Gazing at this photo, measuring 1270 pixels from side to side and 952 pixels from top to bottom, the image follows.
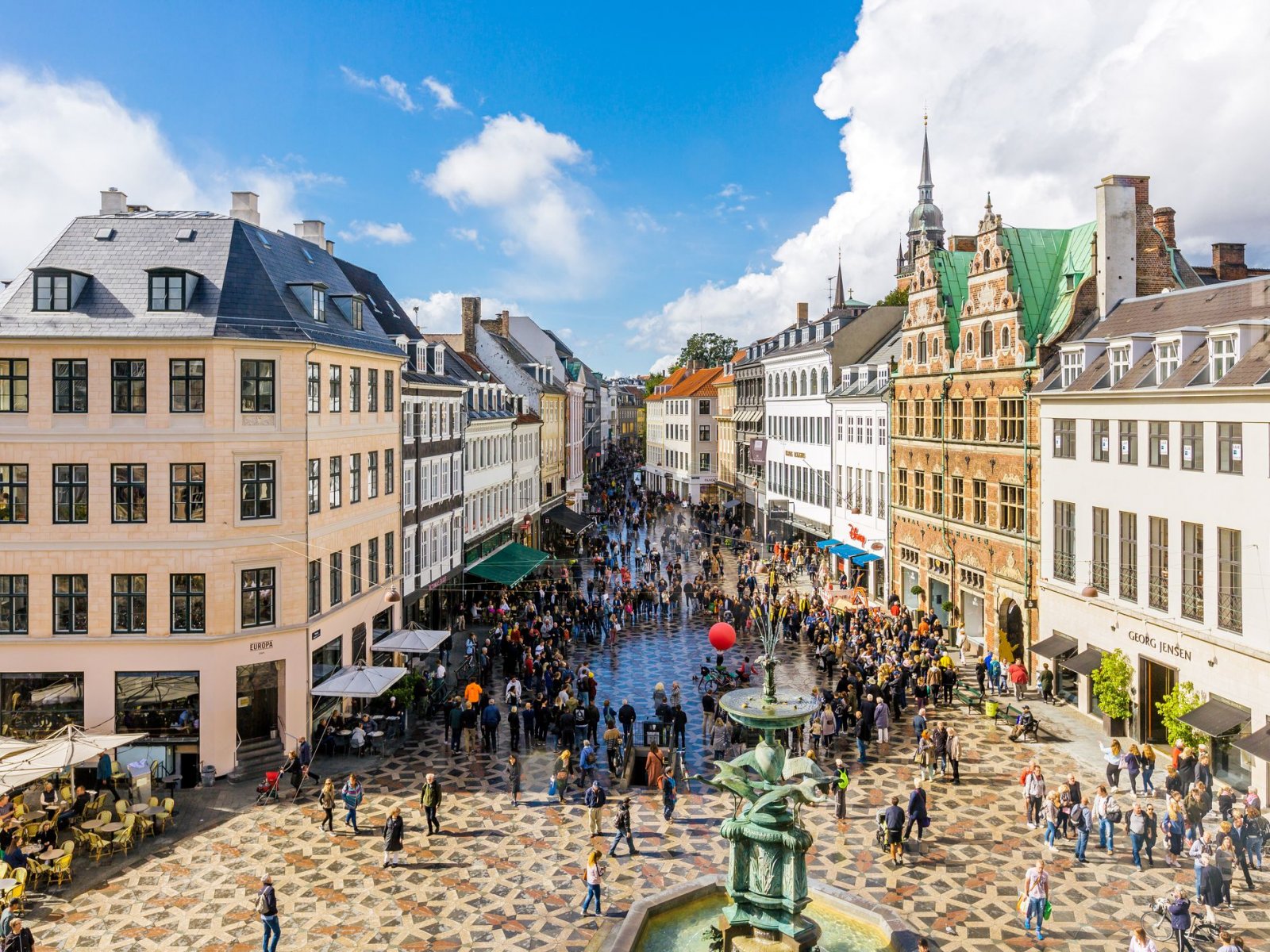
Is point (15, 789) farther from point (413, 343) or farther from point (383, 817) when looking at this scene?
point (413, 343)

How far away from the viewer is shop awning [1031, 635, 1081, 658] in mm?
29203

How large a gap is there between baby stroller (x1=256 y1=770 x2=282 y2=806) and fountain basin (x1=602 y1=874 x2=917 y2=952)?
425 inches

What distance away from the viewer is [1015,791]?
22.4 m

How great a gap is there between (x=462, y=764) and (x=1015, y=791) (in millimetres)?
13753

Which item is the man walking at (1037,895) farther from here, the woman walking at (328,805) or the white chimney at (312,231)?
the white chimney at (312,231)

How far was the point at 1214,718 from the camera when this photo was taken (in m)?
21.7

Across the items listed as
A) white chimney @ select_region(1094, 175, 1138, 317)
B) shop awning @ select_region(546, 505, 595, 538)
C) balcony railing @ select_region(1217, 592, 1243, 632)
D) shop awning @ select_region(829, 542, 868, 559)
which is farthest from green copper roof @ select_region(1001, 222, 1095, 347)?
shop awning @ select_region(546, 505, 595, 538)

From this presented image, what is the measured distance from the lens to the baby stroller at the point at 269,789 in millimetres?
22234

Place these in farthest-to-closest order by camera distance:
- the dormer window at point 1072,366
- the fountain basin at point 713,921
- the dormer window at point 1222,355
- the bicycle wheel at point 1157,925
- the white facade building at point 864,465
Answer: the white facade building at point 864,465, the dormer window at point 1072,366, the dormer window at point 1222,355, the bicycle wheel at point 1157,925, the fountain basin at point 713,921

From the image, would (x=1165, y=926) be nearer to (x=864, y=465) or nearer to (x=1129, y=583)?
(x=1129, y=583)

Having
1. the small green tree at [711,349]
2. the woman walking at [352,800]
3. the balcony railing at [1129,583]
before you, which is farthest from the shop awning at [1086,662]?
the small green tree at [711,349]

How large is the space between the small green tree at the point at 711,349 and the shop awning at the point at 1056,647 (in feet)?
283

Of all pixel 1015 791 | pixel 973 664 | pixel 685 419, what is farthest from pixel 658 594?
pixel 685 419

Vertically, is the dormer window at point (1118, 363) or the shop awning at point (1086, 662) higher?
the dormer window at point (1118, 363)
